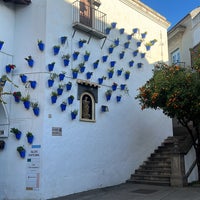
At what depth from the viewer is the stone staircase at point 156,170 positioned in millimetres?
12266

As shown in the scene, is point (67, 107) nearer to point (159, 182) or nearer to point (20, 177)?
point (20, 177)

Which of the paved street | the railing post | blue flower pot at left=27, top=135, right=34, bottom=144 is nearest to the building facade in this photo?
blue flower pot at left=27, top=135, right=34, bottom=144

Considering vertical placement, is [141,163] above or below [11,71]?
below

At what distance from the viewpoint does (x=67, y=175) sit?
35.2ft

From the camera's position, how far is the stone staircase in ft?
40.2

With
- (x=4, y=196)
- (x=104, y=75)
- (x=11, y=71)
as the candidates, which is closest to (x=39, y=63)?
(x=11, y=71)

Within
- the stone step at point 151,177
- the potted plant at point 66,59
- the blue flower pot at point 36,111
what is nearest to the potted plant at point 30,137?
the blue flower pot at point 36,111

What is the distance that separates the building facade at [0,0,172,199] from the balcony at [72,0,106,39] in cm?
4

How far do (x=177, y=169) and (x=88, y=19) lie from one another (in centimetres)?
690

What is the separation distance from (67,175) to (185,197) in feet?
13.2

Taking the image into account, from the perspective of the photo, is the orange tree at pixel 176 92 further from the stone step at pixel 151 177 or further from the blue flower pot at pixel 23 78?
the blue flower pot at pixel 23 78

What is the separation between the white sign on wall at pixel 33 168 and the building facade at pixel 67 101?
1.3 inches

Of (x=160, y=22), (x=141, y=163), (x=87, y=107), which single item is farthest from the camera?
(x=160, y=22)

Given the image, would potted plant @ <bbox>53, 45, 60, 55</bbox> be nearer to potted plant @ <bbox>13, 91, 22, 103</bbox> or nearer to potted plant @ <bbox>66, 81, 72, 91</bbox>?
potted plant @ <bbox>66, 81, 72, 91</bbox>
